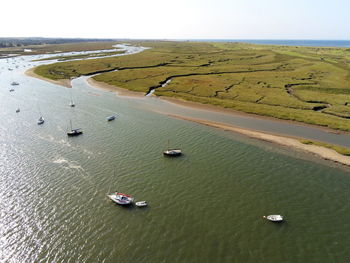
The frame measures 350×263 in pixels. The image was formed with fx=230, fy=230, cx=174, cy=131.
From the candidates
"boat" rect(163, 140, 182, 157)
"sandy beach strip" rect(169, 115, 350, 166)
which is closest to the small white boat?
"boat" rect(163, 140, 182, 157)

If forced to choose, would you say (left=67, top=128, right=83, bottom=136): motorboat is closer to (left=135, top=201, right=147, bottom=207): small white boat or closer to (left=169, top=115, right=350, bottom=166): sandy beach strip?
(left=169, top=115, right=350, bottom=166): sandy beach strip

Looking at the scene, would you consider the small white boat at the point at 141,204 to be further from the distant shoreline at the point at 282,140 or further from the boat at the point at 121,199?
the distant shoreline at the point at 282,140

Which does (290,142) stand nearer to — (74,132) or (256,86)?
(74,132)

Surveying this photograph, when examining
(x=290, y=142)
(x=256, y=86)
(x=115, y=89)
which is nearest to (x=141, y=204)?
(x=290, y=142)

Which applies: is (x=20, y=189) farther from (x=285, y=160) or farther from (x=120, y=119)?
(x=285, y=160)

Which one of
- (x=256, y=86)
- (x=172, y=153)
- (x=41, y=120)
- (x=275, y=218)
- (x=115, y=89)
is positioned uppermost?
(x=256, y=86)
